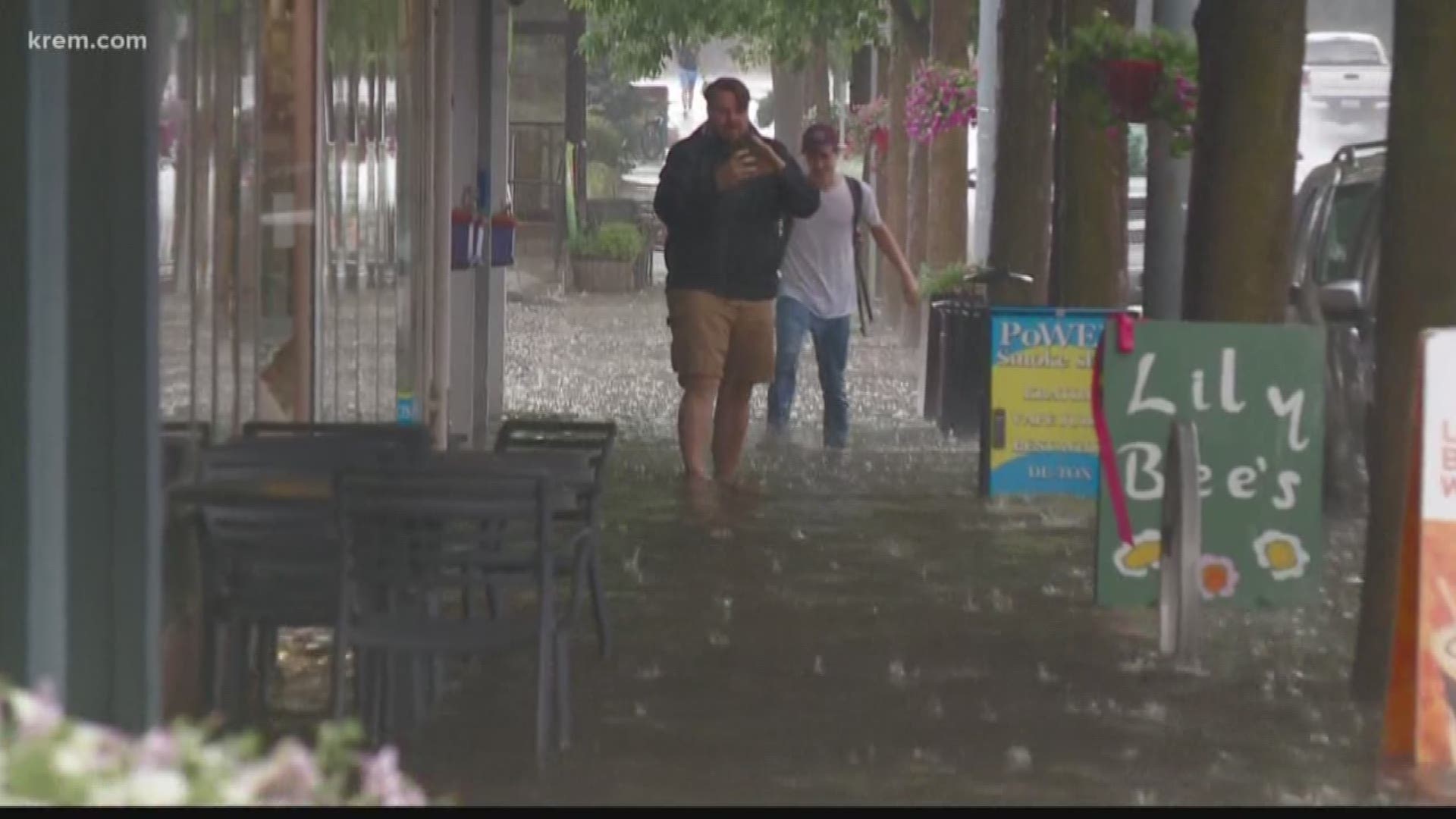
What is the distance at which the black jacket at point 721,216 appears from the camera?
13.6m

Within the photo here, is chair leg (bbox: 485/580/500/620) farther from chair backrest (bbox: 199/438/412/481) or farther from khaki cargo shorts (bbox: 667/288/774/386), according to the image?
khaki cargo shorts (bbox: 667/288/774/386)

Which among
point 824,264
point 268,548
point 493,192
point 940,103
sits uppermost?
point 940,103

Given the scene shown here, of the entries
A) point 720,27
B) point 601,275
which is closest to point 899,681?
point 720,27

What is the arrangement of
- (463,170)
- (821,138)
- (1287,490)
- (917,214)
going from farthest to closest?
(917,214) → (463,170) → (821,138) → (1287,490)

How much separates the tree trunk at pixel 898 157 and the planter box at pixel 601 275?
9445 mm

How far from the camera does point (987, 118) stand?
765 inches

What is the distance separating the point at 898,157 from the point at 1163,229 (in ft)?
55.1

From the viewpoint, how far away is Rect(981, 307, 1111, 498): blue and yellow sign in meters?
12.5

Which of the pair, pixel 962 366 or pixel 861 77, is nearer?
pixel 962 366

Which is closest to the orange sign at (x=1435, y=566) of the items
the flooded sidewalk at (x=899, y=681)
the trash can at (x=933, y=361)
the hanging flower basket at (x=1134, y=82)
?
the flooded sidewalk at (x=899, y=681)

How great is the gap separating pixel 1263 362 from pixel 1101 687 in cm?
122

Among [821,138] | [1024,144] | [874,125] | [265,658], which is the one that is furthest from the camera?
[874,125]

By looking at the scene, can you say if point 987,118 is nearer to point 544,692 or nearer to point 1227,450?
point 1227,450
